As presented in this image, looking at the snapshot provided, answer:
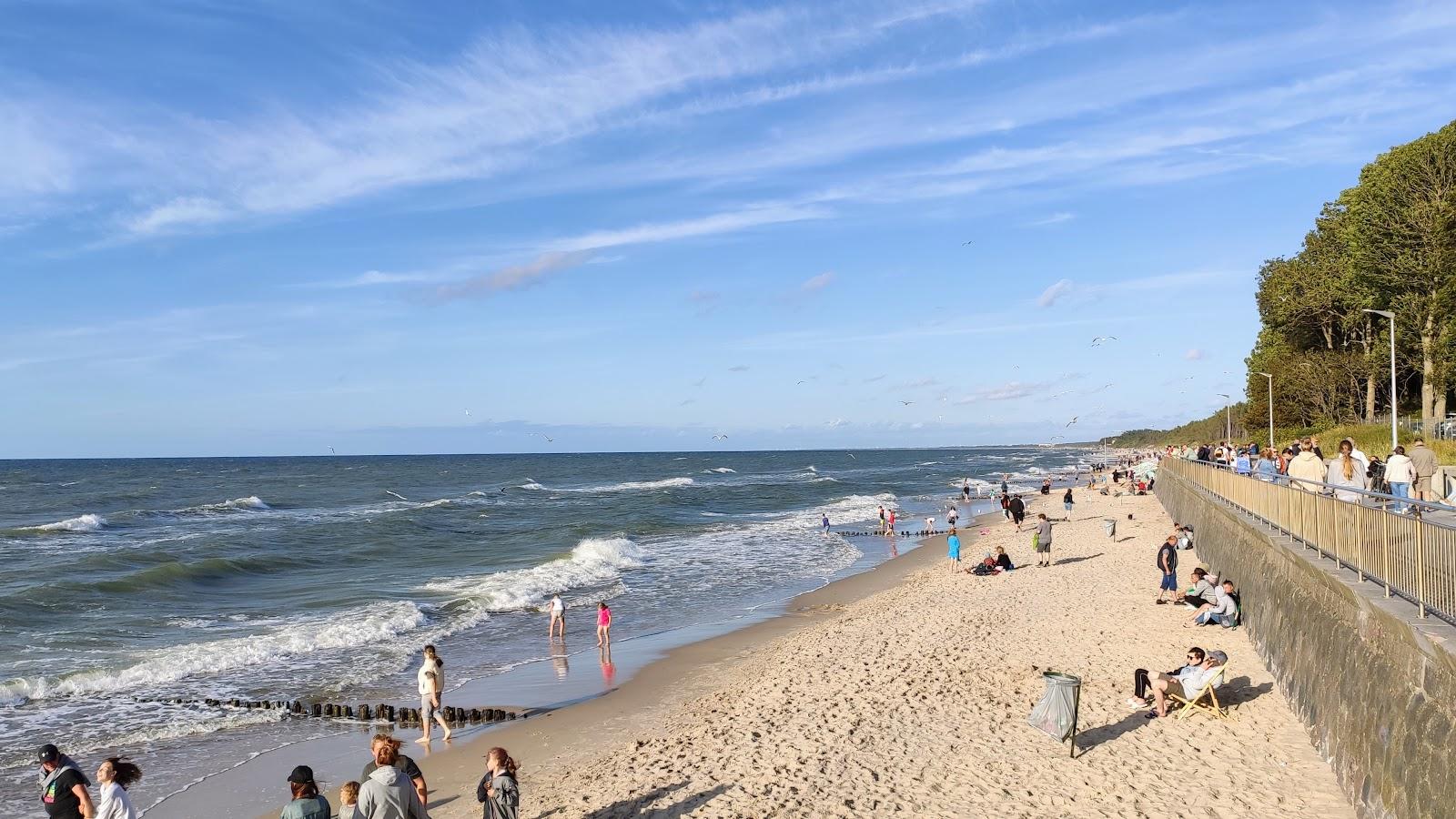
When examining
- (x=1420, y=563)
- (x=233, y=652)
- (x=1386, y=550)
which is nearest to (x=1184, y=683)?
(x=1386, y=550)

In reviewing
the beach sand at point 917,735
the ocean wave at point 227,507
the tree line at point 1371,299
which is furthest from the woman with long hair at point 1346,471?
the ocean wave at point 227,507

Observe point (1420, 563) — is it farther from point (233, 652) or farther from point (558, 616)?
point (233, 652)

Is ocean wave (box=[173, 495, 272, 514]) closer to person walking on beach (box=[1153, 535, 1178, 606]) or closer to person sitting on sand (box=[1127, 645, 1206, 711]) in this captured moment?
person walking on beach (box=[1153, 535, 1178, 606])

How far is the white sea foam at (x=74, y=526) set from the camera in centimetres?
4522

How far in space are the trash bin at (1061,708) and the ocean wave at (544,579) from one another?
1530cm

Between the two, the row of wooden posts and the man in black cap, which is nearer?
the man in black cap

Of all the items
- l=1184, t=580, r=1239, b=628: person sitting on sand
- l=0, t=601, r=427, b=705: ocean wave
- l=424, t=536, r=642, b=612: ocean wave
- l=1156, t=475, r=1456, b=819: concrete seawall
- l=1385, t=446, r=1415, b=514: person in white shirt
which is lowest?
l=424, t=536, r=642, b=612: ocean wave

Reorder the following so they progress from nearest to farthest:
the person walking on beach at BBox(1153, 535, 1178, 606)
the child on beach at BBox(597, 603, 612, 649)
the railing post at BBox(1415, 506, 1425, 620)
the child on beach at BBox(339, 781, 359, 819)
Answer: the railing post at BBox(1415, 506, 1425, 620)
the child on beach at BBox(339, 781, 359, 819)
the child on beach at BBox(597, 603, 612, 649)
the person walking on beach at BBox(1153, 535, 1178, 606)

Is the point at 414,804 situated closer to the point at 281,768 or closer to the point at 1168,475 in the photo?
the point at 281,768

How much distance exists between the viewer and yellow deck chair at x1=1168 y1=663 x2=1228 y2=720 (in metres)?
11.3

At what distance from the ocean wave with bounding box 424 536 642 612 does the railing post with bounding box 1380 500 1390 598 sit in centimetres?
1847

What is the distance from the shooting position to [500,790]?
8461 mm

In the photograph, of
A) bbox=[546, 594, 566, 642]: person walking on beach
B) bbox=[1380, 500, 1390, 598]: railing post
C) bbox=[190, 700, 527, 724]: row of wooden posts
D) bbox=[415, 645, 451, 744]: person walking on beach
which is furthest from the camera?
bbox=[546, 594, 566, 642]: person walking on beach

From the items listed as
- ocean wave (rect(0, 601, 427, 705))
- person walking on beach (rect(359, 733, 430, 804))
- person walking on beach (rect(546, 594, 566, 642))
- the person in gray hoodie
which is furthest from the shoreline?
ocean wave (rect(0, 601, 427, 705))
